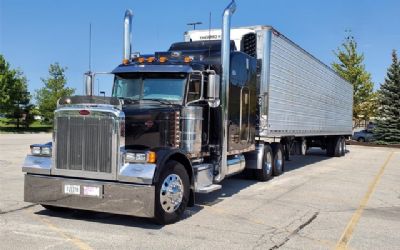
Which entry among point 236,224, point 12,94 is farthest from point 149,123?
point 12,94

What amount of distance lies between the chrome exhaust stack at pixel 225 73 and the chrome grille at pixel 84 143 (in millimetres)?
2981

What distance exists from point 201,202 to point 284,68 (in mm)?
5762

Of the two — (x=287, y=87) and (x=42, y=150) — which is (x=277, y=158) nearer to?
(x=287, y=87)

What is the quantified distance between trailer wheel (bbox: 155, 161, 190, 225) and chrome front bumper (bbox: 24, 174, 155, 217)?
242 mm

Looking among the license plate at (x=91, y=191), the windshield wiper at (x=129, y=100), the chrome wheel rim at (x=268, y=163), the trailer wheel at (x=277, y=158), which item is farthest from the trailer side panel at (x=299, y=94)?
the license plate at (x=91, y=191)

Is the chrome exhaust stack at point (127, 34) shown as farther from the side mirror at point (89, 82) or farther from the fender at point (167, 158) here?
the fender at point (167, 158)

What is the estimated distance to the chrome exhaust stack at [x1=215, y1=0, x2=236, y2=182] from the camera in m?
8.91

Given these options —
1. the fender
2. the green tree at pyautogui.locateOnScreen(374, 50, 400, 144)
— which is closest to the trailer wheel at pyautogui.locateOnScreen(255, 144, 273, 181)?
the fender

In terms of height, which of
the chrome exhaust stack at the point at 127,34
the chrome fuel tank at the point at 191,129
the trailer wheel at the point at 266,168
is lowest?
the trailer wheel at the point at 266,168

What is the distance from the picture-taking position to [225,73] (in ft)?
29.7

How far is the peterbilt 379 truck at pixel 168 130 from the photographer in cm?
660

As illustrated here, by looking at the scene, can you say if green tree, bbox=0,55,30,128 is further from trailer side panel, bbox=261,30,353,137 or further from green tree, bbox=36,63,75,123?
trailer side panel, bbox=261,30,353,137

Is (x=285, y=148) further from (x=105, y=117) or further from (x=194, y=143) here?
(x=105, y=117)

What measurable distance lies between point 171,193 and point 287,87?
7.49 meters
